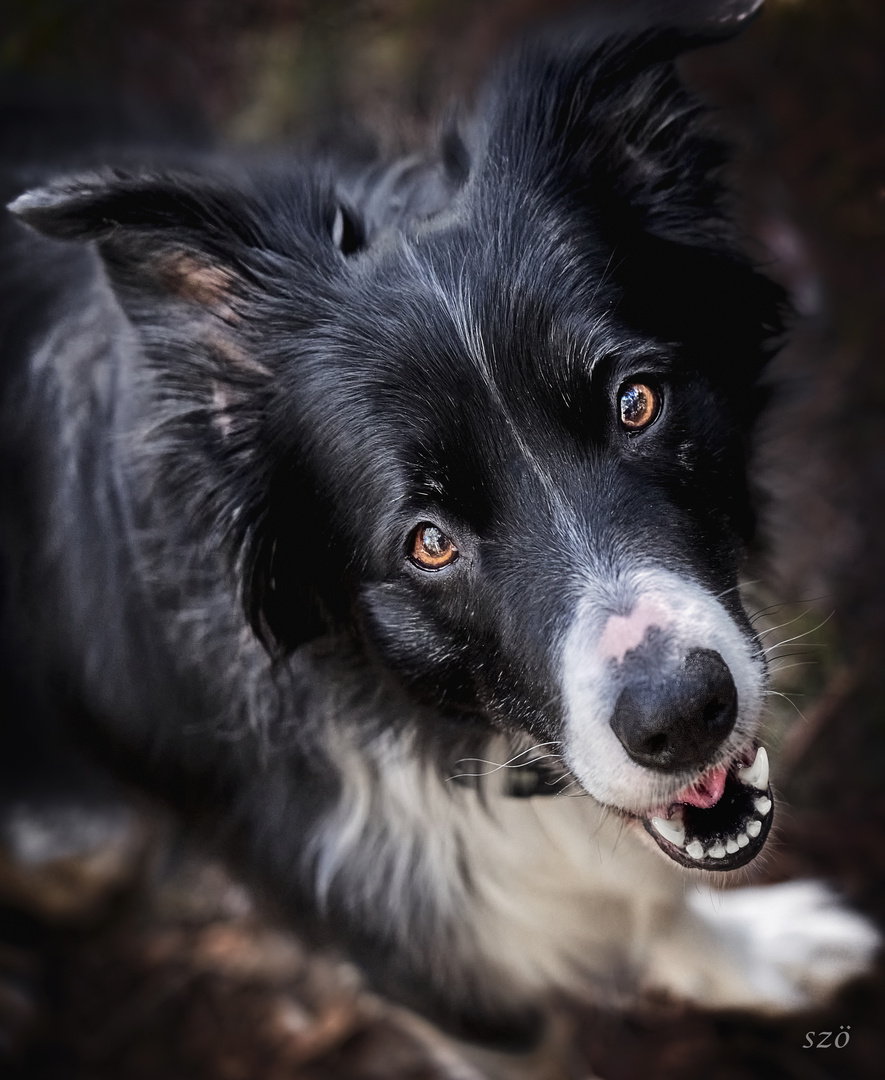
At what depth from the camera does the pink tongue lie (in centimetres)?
205

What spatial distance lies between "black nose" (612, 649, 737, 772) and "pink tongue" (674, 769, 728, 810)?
134 mm

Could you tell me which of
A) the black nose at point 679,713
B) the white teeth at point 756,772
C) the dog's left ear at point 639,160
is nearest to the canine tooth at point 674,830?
the white teeth at point 756,772

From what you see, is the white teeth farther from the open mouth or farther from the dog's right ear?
the dog's right ear

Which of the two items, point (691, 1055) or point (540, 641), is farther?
point (691, 1055)

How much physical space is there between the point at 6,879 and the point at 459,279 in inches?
121

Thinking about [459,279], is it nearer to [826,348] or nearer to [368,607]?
[368,607]

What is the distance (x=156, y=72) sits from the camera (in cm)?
542

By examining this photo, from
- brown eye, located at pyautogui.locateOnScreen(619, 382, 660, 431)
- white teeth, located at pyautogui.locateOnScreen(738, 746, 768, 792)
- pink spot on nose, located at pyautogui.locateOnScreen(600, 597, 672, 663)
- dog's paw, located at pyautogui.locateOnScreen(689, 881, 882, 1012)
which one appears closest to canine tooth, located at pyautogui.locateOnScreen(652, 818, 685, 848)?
white teeth, located at pyautogui.locateOnScreen(738, 746, 768, 792)

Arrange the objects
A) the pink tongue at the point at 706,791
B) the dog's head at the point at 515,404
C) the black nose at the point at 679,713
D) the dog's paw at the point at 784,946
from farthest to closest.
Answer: the dog's paw at the point at 784,946 → the pink tongue at the point at 706,791 → the dog's head at the point at 515,404 → the black nose at the point at 679,713

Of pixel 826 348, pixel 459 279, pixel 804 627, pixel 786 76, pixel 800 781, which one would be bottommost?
pixel 800 781

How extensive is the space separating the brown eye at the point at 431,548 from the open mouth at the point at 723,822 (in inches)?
26.2

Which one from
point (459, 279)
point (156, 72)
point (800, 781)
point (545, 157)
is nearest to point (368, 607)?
point (459, 279)

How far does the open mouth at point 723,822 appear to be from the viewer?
213 cm

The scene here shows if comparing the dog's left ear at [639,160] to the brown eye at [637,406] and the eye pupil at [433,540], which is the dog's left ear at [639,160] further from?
the eye pupil at [433,540]
